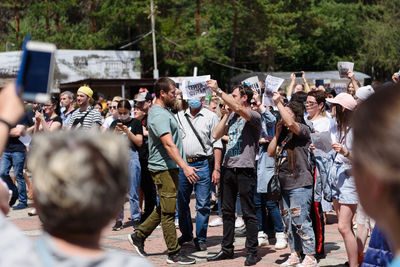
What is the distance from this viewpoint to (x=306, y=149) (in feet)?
22.5

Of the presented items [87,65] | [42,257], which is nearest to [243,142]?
[42,257]

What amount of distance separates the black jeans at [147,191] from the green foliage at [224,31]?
2860 centimetres

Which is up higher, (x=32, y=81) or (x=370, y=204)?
(x=32, y=81)

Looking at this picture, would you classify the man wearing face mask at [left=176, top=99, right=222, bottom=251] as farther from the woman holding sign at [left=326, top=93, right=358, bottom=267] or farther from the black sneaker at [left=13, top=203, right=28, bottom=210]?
the black sneaker at [left=13, top=203, right=28, bottom=210]

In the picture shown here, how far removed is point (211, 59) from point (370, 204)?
41280 millimetres

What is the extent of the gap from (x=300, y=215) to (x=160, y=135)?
174 cm

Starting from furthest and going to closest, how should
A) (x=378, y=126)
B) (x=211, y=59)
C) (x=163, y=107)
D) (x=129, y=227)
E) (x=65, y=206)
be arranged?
1. (x=211, y=59)
2. (x=129, y=227)
3. (x=163, y=107)
4. (x=65, y=206)
5. (x=378, y=126)

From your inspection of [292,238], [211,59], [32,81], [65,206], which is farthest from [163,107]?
[211,59]

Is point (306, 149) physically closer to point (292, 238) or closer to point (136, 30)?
point (292, 238)

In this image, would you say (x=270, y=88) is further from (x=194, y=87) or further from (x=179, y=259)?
(x=179, y=259)

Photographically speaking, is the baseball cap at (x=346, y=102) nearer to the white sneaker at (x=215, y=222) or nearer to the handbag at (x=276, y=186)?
the handbag at (x=276, y=186)

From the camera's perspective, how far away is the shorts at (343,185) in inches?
244

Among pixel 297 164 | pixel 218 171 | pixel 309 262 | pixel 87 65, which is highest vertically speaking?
pixel 87 65

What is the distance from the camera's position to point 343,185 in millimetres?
6293
